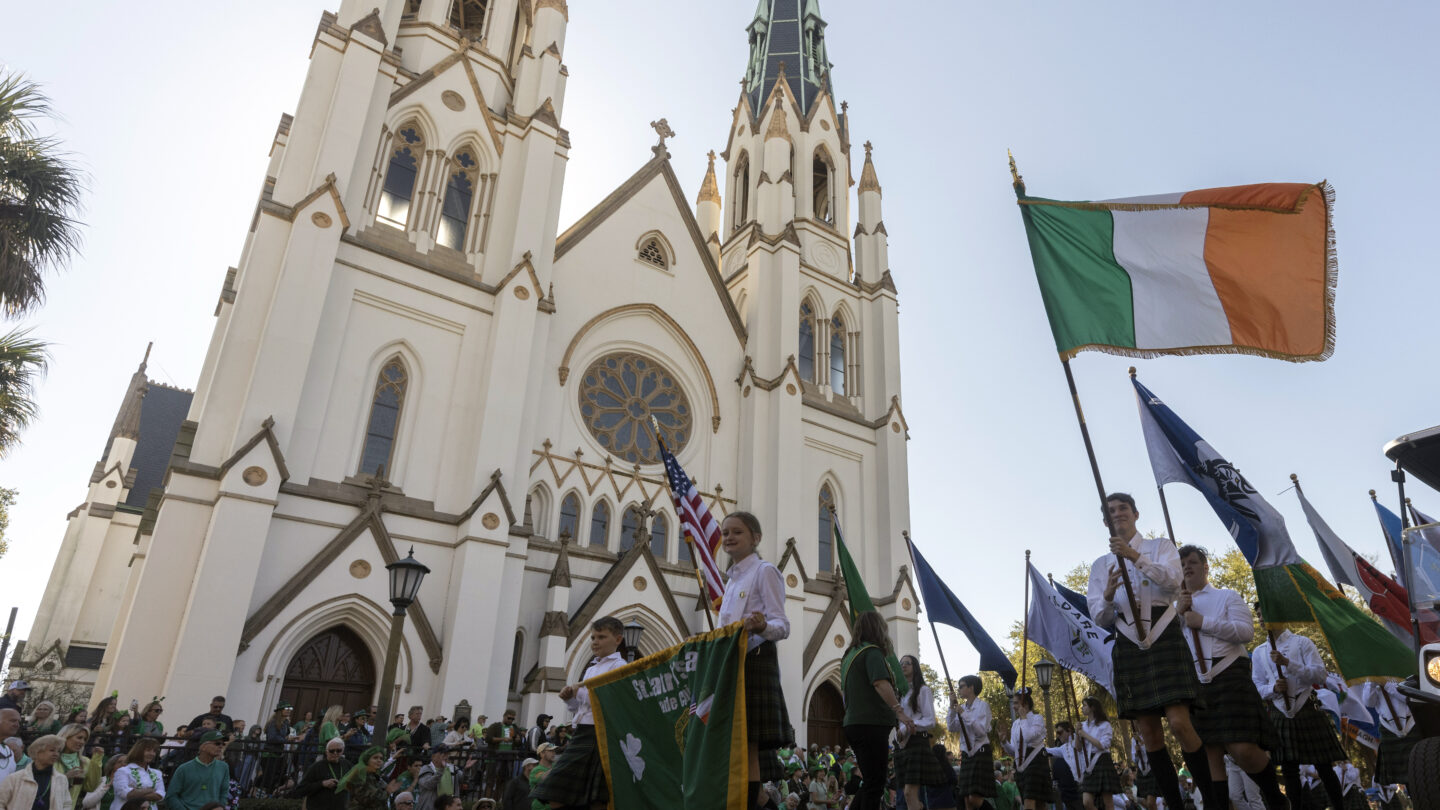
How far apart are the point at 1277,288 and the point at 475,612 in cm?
1476

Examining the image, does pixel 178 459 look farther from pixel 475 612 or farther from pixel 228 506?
pixel 475 612

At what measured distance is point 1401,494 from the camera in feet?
19.2

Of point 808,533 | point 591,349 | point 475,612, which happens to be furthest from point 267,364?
point 808,533

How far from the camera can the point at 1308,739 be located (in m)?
6.25

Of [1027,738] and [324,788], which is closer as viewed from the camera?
[324,788]

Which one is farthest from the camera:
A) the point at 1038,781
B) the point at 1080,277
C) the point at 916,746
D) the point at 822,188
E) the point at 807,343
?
the point at 822,188

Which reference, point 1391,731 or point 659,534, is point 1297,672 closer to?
point 1391,731

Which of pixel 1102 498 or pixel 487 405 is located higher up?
pixel 487 405

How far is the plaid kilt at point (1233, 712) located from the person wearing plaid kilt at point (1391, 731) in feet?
3.18

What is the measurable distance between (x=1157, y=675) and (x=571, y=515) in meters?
16.8

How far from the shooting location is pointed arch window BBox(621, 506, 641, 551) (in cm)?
2094

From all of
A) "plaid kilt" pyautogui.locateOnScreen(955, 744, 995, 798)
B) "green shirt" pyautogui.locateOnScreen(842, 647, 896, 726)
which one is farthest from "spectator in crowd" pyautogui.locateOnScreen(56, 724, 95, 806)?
"plaid kilt" pyautogui.locateOnScreen(955, 744, 995, 798)

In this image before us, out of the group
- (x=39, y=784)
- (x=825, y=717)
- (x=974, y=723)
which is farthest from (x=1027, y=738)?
(x=825, y=717)

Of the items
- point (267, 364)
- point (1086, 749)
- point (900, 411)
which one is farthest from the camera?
point (900, 411)
